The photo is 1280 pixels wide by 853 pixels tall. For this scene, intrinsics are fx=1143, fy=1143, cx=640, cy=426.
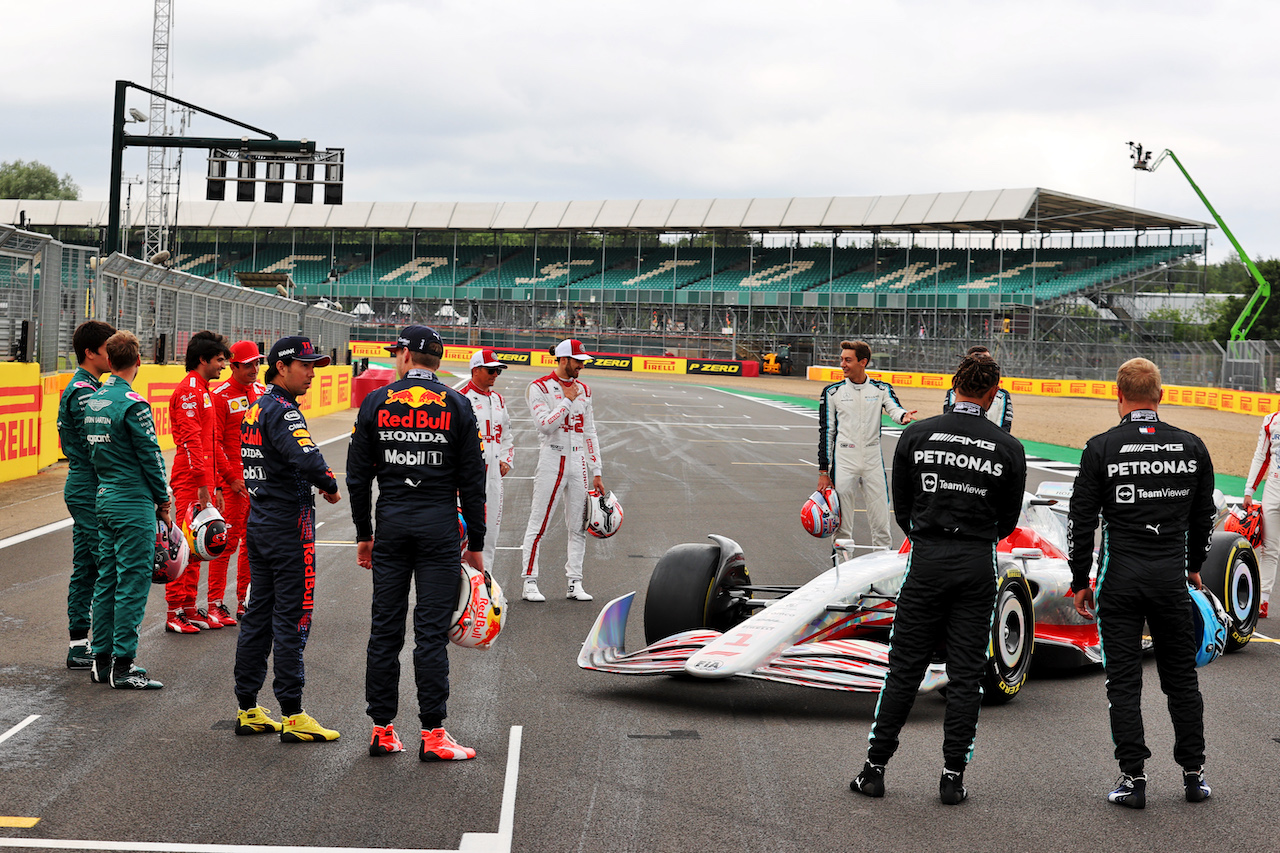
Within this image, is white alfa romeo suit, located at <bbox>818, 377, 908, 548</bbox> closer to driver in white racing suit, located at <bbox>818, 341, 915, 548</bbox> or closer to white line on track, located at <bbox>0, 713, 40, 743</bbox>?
driver in white racing suit, located at <bbox>818, 341, 915, 548</bbox>

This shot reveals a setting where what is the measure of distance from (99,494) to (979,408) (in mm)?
4201

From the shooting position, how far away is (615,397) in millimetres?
38812

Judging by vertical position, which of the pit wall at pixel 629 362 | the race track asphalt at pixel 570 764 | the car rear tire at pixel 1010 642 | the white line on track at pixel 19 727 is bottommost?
the white line on track at pixel 19 727

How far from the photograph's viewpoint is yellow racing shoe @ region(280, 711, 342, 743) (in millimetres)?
4836

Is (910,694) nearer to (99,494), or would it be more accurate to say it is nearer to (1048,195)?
(99,494)

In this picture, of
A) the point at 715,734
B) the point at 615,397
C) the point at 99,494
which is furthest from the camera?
the point at 615,397

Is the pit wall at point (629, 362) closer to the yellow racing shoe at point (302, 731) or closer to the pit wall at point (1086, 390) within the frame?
the pit wall at point (1086, 390)

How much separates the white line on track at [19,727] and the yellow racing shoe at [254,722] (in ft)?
2.98

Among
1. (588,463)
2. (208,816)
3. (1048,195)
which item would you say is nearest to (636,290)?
(1048,195)

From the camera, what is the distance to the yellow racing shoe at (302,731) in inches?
190

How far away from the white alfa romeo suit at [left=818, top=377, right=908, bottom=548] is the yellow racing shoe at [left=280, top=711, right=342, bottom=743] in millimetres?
5138

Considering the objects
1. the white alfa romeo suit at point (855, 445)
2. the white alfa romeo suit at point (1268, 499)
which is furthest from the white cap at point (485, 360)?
the white alfa romeo suit at point (1268, 499)

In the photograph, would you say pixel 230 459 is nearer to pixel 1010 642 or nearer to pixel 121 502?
pixel 121 502

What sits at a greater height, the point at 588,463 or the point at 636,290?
the point at 636,290
